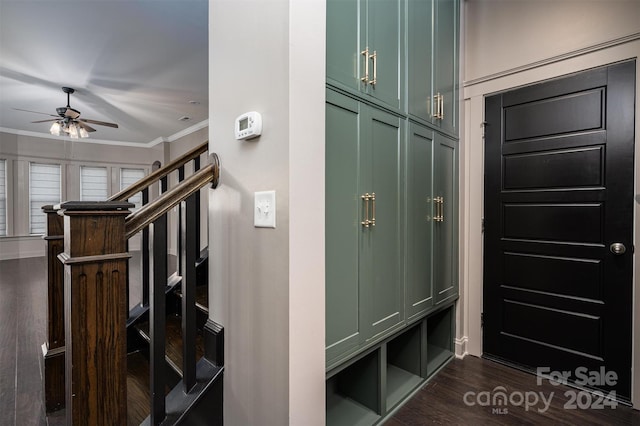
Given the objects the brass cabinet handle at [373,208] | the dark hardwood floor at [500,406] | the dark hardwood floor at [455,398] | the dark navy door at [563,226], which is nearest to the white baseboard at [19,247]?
the dark hardwood floor at [455,398]

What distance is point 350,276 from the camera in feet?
4.69

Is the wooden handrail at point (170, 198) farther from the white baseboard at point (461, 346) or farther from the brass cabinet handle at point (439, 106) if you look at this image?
the white baseboard at point (461, 346)

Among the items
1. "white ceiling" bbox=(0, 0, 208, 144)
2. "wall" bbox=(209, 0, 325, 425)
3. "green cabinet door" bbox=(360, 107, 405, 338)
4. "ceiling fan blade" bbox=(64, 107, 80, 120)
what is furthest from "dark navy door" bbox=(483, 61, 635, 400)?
"ceiling fan blade" bbox=(64, 107, 80, 120)

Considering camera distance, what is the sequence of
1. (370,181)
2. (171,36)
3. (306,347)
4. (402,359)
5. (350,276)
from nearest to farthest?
1. (306,347)
2. (350,276)
3. (370,181)
4. (402,359)
5. (171,36)

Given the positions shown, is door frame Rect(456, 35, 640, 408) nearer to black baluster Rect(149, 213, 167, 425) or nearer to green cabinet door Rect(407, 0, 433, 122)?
green cabinet door Rect(407, 0, 433, 122)

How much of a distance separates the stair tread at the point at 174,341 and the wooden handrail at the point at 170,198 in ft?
2.75

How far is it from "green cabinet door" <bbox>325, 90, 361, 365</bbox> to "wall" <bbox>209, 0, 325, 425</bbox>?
4.6 inches

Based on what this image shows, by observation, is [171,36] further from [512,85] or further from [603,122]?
[603,122]

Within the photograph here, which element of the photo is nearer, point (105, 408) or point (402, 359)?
point (105, 408)

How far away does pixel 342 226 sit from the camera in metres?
1.39

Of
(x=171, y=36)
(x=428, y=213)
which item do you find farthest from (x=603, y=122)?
(x=171, y=36)

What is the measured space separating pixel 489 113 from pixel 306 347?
2245mm

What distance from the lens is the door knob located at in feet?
6.01

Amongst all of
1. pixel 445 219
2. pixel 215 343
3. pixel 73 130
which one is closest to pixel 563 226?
pixel 445 219
